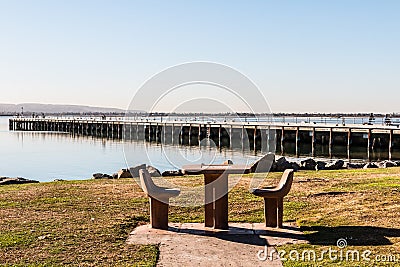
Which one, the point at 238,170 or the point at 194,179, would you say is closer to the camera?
the point at 238,170

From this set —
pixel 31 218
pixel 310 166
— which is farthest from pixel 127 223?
pixel 310 166

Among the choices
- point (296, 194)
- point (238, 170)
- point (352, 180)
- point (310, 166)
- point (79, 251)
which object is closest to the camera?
point (79, 251)

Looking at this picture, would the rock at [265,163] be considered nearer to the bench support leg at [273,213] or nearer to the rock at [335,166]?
the rock at [335,166]

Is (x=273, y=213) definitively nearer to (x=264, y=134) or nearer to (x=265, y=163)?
(x=265, y=163)

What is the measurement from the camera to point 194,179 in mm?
15852

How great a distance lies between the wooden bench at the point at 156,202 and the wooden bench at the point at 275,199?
1.38 meters

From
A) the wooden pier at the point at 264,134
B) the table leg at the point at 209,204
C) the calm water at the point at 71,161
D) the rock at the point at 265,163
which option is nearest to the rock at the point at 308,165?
the rock at the point at 265,163

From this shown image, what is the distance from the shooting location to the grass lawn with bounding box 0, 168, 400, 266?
7.09m

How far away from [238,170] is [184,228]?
1.43 metres

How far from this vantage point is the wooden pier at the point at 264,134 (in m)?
43.6

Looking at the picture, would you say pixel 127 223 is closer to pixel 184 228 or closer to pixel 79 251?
pixel 184 228

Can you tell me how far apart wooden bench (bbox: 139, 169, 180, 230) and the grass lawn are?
1.59ft

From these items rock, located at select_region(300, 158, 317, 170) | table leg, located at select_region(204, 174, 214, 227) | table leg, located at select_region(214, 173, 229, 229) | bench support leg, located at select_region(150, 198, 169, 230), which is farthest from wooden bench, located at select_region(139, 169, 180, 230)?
rock, located at select_region(300, 158, 317, 170)

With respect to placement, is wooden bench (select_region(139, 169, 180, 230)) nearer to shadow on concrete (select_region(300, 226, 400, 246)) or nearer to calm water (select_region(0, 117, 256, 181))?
shadow on concrete (select_region(300, 226, 400, 246))
